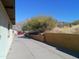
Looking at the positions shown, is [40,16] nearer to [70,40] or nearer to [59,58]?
[70,40]

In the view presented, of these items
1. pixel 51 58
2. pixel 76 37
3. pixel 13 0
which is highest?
pixel 13 0

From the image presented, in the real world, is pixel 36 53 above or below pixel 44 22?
below

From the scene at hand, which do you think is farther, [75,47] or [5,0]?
[75,47]

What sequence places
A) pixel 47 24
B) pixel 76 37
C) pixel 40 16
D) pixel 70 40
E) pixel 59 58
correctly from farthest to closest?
pixel 40 16 → pixel 47 24 → pixel 70 40 → pixel 76 37 → pixel 59 58

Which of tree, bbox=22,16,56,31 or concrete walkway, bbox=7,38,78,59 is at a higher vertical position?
tree, bbox=22,16,56,31

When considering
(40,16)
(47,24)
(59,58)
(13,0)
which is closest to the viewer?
(13,0)

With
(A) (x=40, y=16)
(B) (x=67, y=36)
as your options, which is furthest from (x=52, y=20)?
(B) (x=67, y=36)

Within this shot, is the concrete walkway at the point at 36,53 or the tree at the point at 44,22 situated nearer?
the concrete walkway at the point at 36,53

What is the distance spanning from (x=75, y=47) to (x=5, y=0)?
9.17 meters

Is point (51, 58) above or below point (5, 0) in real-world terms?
below

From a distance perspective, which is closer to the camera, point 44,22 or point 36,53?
point 36,53

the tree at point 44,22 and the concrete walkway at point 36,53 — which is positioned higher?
the tree at point 44,22

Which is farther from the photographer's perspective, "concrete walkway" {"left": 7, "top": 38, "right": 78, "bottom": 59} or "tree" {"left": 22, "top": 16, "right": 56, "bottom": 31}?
"tree" {"left": 22, "top": 16, "right": 56, "bottom": 31}

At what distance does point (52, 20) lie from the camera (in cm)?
4481
